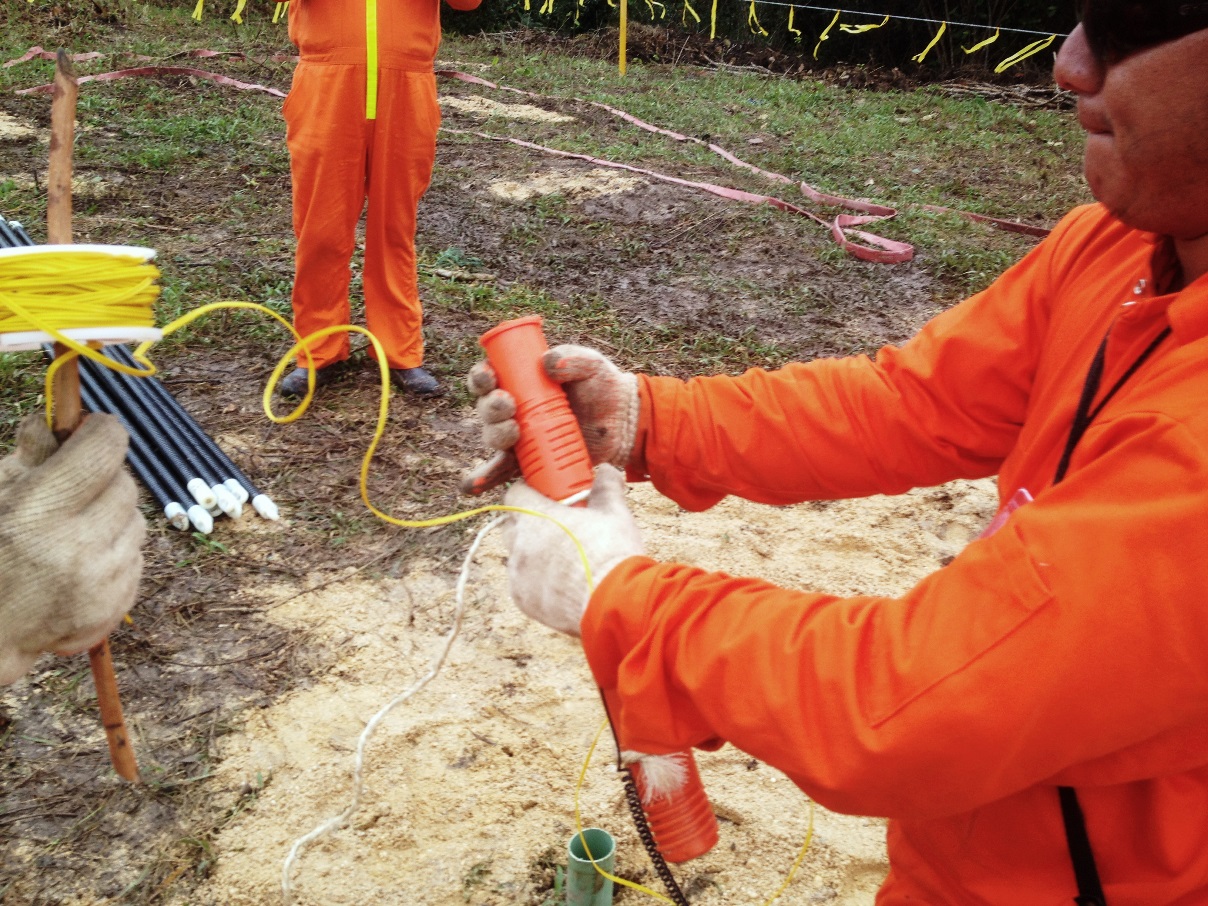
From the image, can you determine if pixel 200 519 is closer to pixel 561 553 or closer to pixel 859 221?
pixel 561 553

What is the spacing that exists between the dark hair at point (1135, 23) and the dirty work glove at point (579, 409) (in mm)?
903

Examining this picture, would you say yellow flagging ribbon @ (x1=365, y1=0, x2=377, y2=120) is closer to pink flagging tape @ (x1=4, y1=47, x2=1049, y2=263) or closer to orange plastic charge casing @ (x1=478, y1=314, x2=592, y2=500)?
orange plastic charge casing @ (x1=478, y1=314, x2=592, y2=500)

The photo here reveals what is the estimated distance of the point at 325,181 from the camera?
3.90 metres

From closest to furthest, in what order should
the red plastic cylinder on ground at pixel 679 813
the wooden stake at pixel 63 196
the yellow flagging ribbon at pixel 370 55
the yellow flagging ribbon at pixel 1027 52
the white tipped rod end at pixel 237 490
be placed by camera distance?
the wooden stake at pixel 63 196
the red plastic cylinder on ground at pixel 679 813
the white tipped rod end at pixel 237 490
the yellow flagging ribbon at pixel 370 55
the yellow flagging ribbon at pixel 1027 52

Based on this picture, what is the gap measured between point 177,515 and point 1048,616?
9.46 ft

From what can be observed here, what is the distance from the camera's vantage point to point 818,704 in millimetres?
1160

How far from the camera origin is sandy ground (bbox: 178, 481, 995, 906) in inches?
87.7

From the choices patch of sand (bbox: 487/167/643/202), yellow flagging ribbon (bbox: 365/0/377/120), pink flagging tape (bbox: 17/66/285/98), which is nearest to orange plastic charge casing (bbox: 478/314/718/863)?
yellow flagging ribbon (bbox: 365/0/377/120)

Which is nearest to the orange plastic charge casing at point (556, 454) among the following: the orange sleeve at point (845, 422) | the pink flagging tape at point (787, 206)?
the orange sleeve at point (845, 422)

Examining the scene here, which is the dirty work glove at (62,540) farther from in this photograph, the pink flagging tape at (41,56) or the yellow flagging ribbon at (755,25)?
the yellow flagging ribbon at (755,25)

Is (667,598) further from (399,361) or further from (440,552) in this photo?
(399,361)

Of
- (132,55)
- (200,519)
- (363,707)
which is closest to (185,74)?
(132,55)

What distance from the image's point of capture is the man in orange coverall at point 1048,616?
1.03 metres

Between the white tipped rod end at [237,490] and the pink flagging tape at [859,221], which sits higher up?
the pink flagging tape at [859,221]
